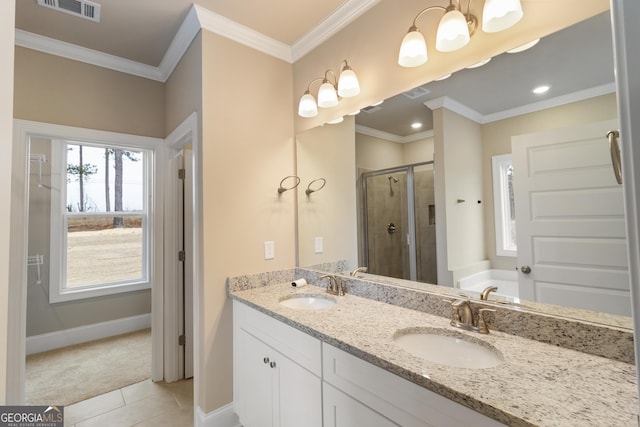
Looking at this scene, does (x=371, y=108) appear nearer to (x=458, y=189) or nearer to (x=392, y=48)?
(x=392, y=48)

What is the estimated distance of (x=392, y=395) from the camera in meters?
0.95

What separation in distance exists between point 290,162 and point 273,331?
126 cm

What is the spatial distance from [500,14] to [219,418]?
8.41 ft

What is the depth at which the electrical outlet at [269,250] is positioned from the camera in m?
2.09

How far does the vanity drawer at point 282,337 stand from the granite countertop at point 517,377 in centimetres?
7

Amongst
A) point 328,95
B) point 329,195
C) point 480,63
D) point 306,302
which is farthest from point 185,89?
point 480,63

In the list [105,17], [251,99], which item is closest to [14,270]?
[105,17]

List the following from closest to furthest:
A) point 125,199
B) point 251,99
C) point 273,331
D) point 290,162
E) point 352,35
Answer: point 273,331
point 352,35
point 251,99
point 290,162
point 125,199

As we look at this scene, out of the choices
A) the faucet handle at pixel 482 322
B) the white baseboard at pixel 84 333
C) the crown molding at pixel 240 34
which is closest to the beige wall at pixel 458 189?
the faucet handle at pixel 482 322

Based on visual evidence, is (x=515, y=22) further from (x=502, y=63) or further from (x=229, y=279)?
(x=229, y=279)

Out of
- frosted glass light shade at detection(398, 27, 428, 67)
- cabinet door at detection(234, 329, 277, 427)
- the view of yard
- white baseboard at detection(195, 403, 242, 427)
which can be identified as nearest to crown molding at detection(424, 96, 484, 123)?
frosted glass light shade at detection(398, 27, 428, 67)

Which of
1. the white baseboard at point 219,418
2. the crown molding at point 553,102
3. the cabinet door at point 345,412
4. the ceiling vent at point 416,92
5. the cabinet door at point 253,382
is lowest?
the white baseboard at point 219,418

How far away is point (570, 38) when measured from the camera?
1.08 metres

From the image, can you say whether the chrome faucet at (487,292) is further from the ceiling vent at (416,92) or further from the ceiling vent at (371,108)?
the ceiling vent at (371,108)
